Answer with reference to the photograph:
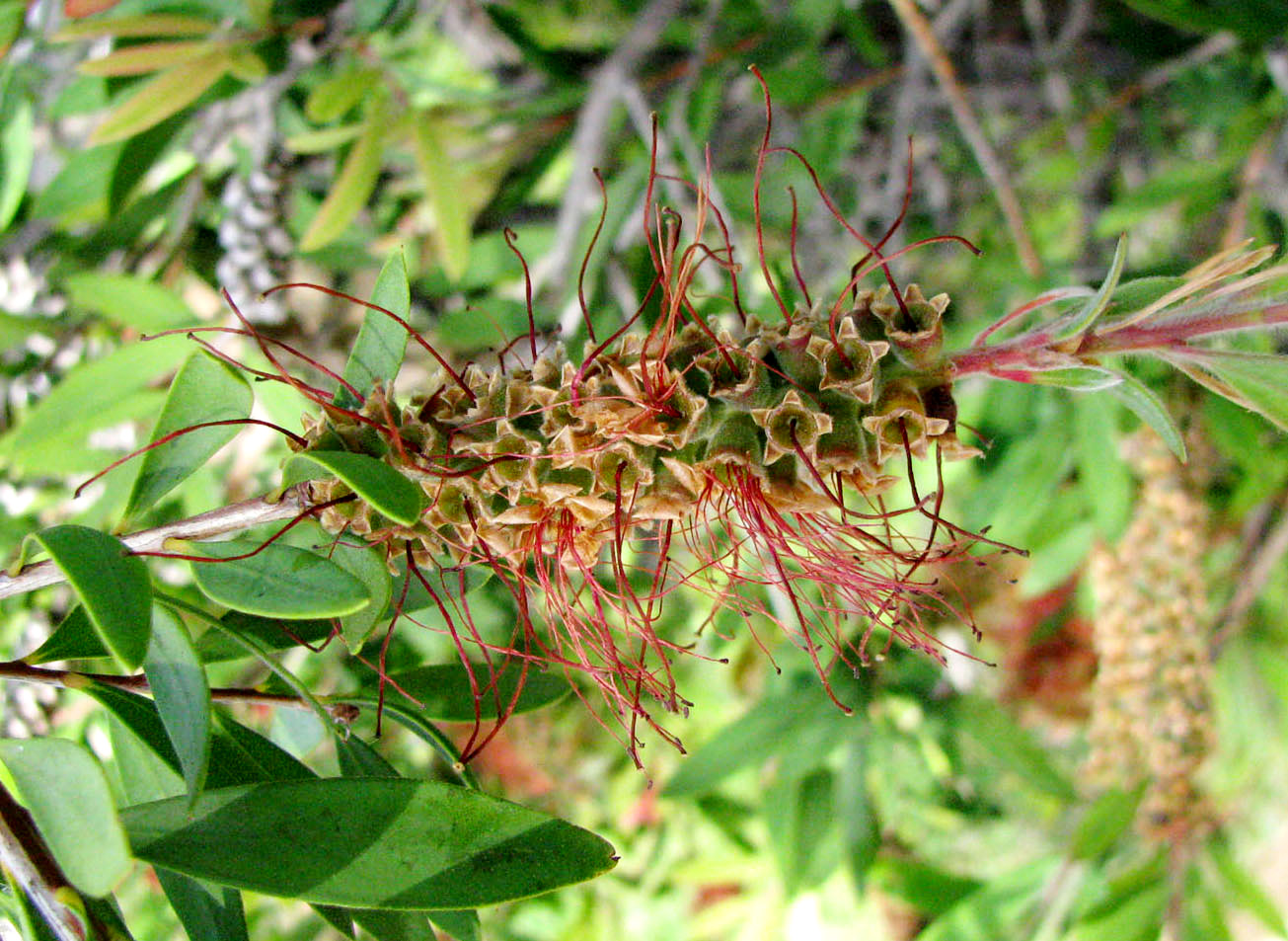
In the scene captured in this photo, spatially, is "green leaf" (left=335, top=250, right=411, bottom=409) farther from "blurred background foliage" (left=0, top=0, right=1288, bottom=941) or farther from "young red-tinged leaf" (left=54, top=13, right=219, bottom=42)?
"young red-tinged leaf" (left=54, top=13, right=219, bottom=42)

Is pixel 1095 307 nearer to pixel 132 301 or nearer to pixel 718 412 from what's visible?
pixel 718 412

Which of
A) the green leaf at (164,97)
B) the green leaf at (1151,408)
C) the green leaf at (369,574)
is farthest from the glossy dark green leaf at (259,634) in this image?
the green leaf at (164,97)

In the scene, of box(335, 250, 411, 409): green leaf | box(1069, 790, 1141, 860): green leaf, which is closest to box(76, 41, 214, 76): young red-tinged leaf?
box(335, 250, 411, 409): green leaf

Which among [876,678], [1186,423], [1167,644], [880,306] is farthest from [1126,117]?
[880,306]

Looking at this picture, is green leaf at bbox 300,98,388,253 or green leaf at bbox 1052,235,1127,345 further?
green leaf at bbox 300,98,388,253

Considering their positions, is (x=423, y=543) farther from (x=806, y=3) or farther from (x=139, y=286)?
(x=806, y=3)

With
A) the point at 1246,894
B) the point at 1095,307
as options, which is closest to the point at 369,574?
the point at 1095,307

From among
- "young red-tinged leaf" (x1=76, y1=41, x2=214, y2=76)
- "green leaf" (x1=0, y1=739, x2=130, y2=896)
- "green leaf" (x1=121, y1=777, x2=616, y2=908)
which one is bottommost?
"green leaf" (x1=121, y1=777, x2=616, y2=908)
